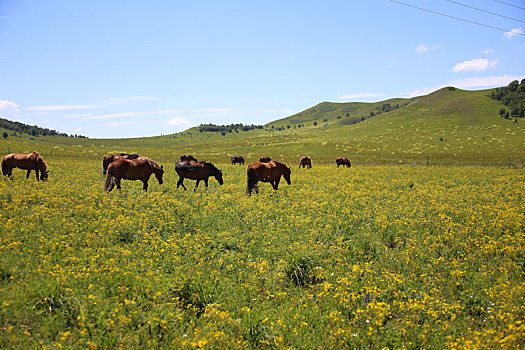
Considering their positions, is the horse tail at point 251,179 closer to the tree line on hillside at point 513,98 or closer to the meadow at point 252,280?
the meadow at point 252,280

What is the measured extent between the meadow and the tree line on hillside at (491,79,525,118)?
173012 millimetres

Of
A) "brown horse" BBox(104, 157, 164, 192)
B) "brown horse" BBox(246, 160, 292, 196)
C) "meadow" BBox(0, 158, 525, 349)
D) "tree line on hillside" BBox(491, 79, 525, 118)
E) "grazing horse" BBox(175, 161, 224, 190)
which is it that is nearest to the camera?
"meadow" BBox(0, 158, 525, 349)

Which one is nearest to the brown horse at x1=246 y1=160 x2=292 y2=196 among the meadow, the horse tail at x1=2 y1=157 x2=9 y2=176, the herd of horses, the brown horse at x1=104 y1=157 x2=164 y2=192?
the herd of horses

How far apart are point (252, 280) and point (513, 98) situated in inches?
8251

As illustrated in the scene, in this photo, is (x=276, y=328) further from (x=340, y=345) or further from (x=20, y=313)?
(x=20, y=313)

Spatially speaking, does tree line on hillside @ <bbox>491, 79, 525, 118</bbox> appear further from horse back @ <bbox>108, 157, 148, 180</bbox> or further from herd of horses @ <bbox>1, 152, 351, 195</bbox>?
horse back @ <bbox>108, 157, 148, 180</bbox>

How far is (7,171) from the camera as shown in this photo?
1873cm

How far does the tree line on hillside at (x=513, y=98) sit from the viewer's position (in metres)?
138

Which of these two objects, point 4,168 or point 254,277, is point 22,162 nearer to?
point 4,168

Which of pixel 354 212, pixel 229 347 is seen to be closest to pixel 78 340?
pixel 229 347

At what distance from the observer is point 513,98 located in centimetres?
15750

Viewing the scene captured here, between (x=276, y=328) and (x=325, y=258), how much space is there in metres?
3.30

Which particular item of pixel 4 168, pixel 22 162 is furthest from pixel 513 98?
pixel 4 168

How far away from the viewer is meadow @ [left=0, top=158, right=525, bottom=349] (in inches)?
178
